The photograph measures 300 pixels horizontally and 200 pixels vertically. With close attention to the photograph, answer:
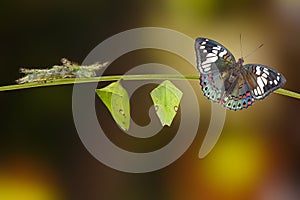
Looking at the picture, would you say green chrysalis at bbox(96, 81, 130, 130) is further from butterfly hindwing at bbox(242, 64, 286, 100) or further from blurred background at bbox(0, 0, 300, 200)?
blurred background at bbox(0, 0, 300, 200)

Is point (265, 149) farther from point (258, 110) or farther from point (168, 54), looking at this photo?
point (168, 54)

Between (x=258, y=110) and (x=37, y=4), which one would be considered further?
(x=258, y=110)

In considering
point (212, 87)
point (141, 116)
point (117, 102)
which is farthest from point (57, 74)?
point (141, 116)

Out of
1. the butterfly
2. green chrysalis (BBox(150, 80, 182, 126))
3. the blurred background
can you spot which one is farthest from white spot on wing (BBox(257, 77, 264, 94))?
the blurred background

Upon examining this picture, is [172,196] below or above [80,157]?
below

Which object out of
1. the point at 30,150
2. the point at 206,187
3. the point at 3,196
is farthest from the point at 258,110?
the point at 3,196

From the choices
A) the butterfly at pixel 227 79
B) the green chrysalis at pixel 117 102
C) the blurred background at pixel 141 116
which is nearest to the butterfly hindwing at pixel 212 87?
the butterfly at pixel 227 79

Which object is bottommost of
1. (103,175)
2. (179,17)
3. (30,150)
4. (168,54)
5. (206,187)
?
(206,187)

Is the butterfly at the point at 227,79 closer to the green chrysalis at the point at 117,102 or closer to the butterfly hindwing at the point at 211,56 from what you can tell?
the butterfly hindwing at the point at 211,56
